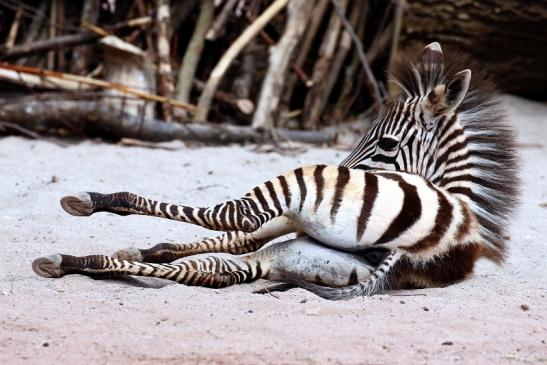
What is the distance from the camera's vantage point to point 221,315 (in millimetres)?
4062

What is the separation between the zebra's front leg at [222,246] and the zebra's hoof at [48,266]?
42 cm

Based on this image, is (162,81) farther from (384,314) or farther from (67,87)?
(384,314)

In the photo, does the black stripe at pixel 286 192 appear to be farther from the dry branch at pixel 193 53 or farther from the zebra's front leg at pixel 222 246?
the dry branch at pixel 193 53

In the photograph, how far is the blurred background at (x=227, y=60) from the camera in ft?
29.4

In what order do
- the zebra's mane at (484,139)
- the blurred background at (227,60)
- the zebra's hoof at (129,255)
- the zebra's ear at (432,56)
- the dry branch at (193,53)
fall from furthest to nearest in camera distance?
the dry branch at (193,53), the blurred background at (227,60), the zebra's ear at (432,56), the zebra's mane at (484,139), the zebra's hoof at (129,255)

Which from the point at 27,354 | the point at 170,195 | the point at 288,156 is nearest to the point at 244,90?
the point at 288,156

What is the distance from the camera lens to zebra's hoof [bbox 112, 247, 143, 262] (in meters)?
4.91

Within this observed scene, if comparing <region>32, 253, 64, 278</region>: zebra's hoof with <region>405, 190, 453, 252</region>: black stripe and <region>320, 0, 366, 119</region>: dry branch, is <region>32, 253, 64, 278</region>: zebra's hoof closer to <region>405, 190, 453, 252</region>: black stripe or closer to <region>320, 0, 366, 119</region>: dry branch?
<region>405, 190, 453, 252</region>: black stripe

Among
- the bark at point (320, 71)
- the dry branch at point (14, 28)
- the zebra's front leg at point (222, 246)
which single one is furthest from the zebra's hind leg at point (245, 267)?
the dry branch at point (14, 28)

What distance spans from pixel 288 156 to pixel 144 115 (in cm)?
147

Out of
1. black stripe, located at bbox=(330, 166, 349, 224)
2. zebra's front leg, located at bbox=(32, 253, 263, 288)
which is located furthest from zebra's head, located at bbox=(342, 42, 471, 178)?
zebra's front leg, located at bbox=(32, 253, 263, 288)

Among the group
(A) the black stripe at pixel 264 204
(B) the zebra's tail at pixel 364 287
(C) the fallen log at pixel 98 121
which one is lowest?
(C) the fallen log at pixel 98 121

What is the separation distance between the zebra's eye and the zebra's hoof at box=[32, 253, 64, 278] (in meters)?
1.90

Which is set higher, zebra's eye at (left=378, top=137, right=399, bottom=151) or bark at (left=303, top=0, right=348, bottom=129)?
zebra's eye at (left=378, top=137, right=399, bottom=151)
